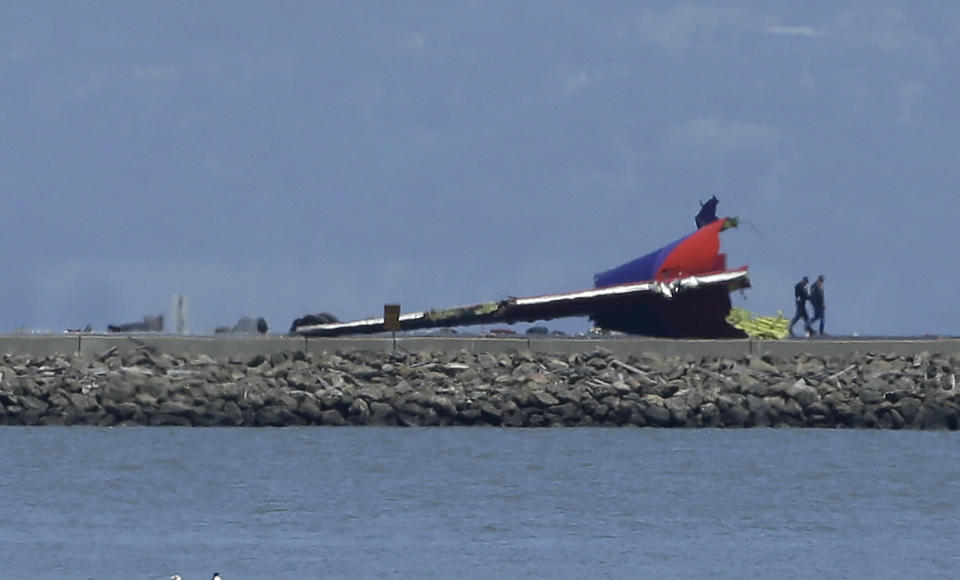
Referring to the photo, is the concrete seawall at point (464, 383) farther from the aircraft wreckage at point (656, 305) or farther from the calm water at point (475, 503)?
the aircraft wreckage at point (656, 305)

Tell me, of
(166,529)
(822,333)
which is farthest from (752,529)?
(822,333)

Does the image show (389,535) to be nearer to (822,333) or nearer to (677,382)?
(677,382)

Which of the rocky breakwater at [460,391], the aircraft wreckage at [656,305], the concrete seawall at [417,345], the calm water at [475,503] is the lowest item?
the calm water at [475,503]

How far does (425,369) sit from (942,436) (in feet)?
30.1

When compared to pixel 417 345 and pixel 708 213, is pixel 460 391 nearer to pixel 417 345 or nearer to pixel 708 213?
pixel 417 345

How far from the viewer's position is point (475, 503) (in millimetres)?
34750

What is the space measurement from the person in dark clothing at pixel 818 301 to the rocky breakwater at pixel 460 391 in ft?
9.78

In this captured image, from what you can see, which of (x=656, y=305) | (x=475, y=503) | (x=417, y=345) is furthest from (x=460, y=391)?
(x=475, y=503)

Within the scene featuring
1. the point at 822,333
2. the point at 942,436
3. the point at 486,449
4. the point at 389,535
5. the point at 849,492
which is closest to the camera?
the point at 389,535

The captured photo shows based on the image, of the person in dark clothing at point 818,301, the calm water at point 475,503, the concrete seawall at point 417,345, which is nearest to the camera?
the calm water at point 475,503

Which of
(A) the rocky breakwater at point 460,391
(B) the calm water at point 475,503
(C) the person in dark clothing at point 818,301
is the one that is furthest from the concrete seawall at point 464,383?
(C) the person in dark clothing at point 818,301

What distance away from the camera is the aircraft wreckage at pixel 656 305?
47.4 metres

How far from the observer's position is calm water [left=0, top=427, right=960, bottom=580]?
2877 cm

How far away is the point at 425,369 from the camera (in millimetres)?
43312
